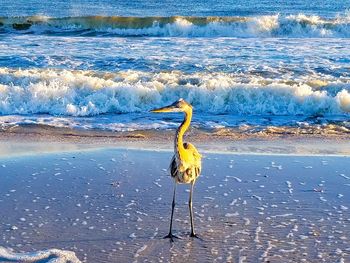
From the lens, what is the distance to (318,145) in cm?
930

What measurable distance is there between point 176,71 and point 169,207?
9.28 m

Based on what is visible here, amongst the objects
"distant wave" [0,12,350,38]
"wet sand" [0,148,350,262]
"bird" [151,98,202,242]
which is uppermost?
"bird" [151,98,202,242]

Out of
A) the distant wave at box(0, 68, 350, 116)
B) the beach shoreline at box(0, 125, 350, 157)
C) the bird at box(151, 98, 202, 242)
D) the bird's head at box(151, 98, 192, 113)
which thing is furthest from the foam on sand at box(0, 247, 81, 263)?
the distant wave at box(0, 68, 350, 116)

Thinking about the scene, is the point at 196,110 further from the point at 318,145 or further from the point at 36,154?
the point at 36,154

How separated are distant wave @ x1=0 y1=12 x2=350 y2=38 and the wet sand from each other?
17.9m

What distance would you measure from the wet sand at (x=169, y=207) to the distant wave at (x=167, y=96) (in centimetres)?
386

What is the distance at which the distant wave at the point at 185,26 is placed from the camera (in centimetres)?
2588

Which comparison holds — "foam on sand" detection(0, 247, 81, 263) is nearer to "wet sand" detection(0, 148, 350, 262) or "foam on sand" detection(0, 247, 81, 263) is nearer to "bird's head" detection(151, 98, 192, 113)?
"wet sand" detection(0, 148, 350, 262)

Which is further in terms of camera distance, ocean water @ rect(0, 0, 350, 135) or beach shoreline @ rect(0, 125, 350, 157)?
ocean water @ rect(0, 0, 350, 135)

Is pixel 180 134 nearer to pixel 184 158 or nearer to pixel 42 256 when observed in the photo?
pixel 184 158

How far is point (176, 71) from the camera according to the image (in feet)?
50.8

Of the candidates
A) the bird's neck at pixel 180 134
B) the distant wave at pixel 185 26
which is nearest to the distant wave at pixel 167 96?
the bird's neck at pixel 180 134

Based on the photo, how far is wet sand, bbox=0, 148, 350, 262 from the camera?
5.43 m

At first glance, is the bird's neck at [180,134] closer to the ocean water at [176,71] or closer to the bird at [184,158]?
the bird at [184,158]
